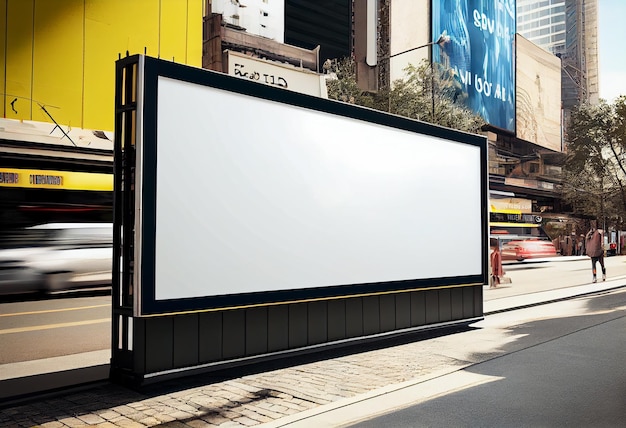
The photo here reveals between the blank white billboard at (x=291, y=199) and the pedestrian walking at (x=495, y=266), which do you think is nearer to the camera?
the blank white billboard at (x=291, y=199)

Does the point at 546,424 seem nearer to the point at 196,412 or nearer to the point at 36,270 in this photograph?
the point at 196,412

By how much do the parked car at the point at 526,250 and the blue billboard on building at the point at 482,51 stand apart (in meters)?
15.4

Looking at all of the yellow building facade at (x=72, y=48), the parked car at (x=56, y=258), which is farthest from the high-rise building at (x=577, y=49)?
the parked car at (x=56, y=258)

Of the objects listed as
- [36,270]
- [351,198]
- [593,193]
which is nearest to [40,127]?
[36,270]

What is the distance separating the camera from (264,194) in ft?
25.1

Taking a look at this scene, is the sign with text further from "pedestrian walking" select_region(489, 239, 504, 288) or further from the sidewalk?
the sidewalk

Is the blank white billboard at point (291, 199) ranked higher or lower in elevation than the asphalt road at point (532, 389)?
higher

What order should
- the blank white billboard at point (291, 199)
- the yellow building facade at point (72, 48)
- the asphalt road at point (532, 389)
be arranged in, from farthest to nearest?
the yellow building facade at point (72, 48), the blank white billboard at point (291, 199), the asphalt road at point (532, 389)

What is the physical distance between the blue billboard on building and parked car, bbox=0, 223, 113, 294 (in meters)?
35.4

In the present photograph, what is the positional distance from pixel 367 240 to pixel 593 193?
5089cm

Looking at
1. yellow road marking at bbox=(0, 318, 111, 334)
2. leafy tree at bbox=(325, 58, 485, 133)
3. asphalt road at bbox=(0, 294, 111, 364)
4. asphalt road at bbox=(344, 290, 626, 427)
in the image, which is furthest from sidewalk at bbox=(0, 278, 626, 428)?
leafy tree at bbox=(325, 58, 485, 133)

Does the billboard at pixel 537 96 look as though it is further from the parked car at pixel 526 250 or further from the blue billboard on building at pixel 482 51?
the parked car at pixel 526 250

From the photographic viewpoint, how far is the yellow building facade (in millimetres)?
23719

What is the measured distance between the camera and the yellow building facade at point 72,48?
77.8 feet
